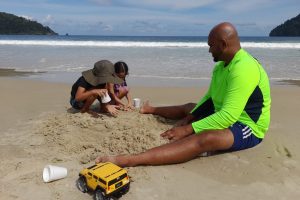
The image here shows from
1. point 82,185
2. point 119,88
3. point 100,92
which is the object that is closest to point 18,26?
point 119,88

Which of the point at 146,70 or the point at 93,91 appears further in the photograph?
the point at 146,70

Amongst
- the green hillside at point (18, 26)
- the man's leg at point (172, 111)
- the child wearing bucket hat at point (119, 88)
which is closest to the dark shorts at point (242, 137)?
the man's leg at point (172, 111)

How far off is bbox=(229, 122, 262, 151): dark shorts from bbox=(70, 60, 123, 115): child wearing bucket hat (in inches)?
71.7

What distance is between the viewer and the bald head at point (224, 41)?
3.19 m

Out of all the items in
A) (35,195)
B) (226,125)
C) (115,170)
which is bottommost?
(35,195)

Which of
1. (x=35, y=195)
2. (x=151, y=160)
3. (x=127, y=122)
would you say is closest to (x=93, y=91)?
(x=127, y=122)

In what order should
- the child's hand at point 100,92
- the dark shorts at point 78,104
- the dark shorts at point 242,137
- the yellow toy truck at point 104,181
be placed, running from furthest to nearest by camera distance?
1. the dark shorts at point 78,104
2. the child's hand at point 100,92
3. the dark shorts at point 242,137
4. the yellow toy truck at point 104,181

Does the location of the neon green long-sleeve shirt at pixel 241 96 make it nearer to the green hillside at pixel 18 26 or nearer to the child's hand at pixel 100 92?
the child's hand at pixel 100 92

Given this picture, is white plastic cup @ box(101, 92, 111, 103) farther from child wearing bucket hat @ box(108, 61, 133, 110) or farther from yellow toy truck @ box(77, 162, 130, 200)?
yellow toy truck @ box(77, 162, 130, 200)

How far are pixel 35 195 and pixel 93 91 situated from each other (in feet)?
6.88

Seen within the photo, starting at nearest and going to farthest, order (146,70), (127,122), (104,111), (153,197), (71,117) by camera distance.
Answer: (153,197), (127,122), (71,117), (104,111), (146,70)

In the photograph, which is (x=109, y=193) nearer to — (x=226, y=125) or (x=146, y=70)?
(x=226, y=125)

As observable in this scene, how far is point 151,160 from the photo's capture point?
311 cm

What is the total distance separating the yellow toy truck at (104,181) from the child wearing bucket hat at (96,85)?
196 centimetres
